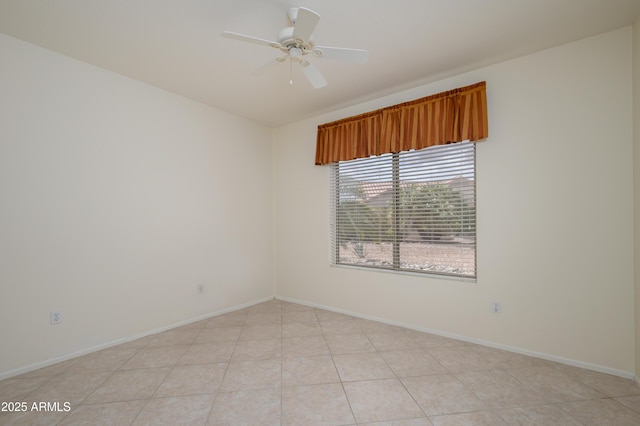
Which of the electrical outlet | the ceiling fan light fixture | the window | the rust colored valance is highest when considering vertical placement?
the ceiling fan light fixture

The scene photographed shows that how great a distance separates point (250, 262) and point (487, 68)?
3.70 m

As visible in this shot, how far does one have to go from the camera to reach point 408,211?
3279mm

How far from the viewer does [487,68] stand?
9.07 ft

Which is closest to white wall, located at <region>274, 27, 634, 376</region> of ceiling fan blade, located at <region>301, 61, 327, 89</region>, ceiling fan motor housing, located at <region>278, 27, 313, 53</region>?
ceiling fan blade, located at <region>301, 61, 327, 89</region>

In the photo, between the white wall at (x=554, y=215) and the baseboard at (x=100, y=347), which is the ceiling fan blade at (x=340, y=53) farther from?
the baseboard at (x=100, y=347)

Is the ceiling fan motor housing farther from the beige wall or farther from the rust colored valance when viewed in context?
the beige wall

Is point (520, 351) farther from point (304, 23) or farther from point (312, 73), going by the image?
point (304, 23)

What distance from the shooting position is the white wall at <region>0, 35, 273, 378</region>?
7.56 feet

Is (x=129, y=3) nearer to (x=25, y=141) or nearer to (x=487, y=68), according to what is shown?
(x=25, y=141)

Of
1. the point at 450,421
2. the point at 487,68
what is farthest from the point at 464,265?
the point at 487,68

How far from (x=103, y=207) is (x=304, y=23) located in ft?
8.30

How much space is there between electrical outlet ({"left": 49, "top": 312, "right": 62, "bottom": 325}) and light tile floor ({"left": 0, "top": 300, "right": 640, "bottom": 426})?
1.18 ft

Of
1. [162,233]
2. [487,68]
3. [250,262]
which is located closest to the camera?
[487,68]

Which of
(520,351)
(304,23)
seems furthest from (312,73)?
(520,351)
